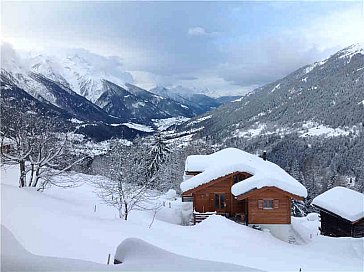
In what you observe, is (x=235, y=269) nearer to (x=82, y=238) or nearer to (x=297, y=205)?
(x=82, y=238)

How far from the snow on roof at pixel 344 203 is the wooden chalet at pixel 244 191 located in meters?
5.18

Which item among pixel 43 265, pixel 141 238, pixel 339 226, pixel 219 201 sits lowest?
pixel 339 226

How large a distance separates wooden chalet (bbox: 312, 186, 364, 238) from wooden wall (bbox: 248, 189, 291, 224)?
5.36 meters

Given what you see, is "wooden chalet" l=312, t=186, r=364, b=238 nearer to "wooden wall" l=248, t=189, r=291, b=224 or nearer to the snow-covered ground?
the snow-covered ground

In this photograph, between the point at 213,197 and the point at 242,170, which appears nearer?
the point at 242,170

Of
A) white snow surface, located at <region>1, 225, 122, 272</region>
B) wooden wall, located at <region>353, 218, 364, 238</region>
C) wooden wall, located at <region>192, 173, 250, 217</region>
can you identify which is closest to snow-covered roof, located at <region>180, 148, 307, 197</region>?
wooden wall, located at <region>192, 173, 250, 217</region>

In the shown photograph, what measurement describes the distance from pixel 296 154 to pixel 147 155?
84311mm

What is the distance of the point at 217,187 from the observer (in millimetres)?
23031

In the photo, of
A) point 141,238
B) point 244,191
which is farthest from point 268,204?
point 141,238

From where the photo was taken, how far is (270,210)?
21422 millimetres

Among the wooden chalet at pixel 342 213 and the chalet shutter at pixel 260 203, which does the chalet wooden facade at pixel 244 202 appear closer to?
the chalet shutter at pixel 260 203

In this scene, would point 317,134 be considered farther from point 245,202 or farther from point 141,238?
point 141,238

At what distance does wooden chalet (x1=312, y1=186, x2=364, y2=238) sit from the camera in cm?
2416

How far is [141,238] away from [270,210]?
10.9 metres
